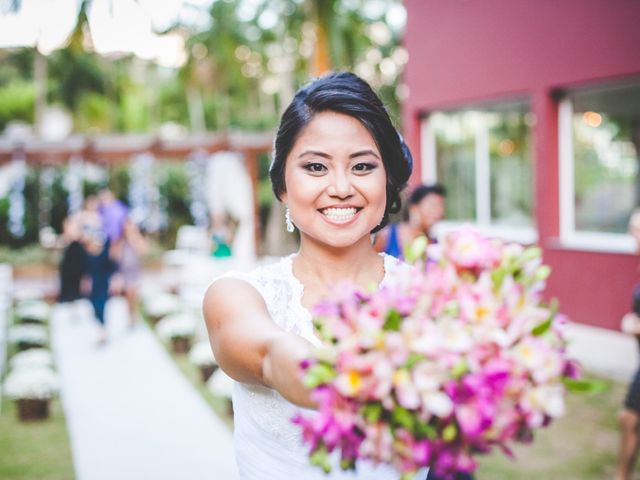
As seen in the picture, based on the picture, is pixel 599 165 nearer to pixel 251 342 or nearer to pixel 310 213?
pixel 310 213

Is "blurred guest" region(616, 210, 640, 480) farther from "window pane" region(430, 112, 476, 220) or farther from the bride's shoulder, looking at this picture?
"window pane" region(430, 112, 476, 220)

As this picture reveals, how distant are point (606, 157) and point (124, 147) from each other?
10.7m

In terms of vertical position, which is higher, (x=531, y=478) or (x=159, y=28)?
(x=159, y=28)

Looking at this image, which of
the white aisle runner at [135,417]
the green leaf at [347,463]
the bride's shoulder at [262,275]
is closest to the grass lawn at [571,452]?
the white aisle runner at [135,417]

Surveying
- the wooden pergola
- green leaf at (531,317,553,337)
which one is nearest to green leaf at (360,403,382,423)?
green leaf at (531,317,553,337)

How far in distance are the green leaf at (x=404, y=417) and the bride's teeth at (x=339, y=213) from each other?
71 centimetres

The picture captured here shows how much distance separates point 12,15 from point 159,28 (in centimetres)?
43

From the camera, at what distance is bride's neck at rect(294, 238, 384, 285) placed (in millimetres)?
1775

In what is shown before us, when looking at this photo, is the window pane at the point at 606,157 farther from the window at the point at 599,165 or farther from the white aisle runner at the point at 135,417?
the white aisle runner at the point at 135,417

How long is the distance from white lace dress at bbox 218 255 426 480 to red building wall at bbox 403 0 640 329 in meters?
7.40

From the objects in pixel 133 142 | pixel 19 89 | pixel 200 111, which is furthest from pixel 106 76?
pixel 133 142

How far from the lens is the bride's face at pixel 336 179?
1611 mm

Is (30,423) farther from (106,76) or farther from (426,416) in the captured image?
(106,76)

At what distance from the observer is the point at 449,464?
3.38ft
